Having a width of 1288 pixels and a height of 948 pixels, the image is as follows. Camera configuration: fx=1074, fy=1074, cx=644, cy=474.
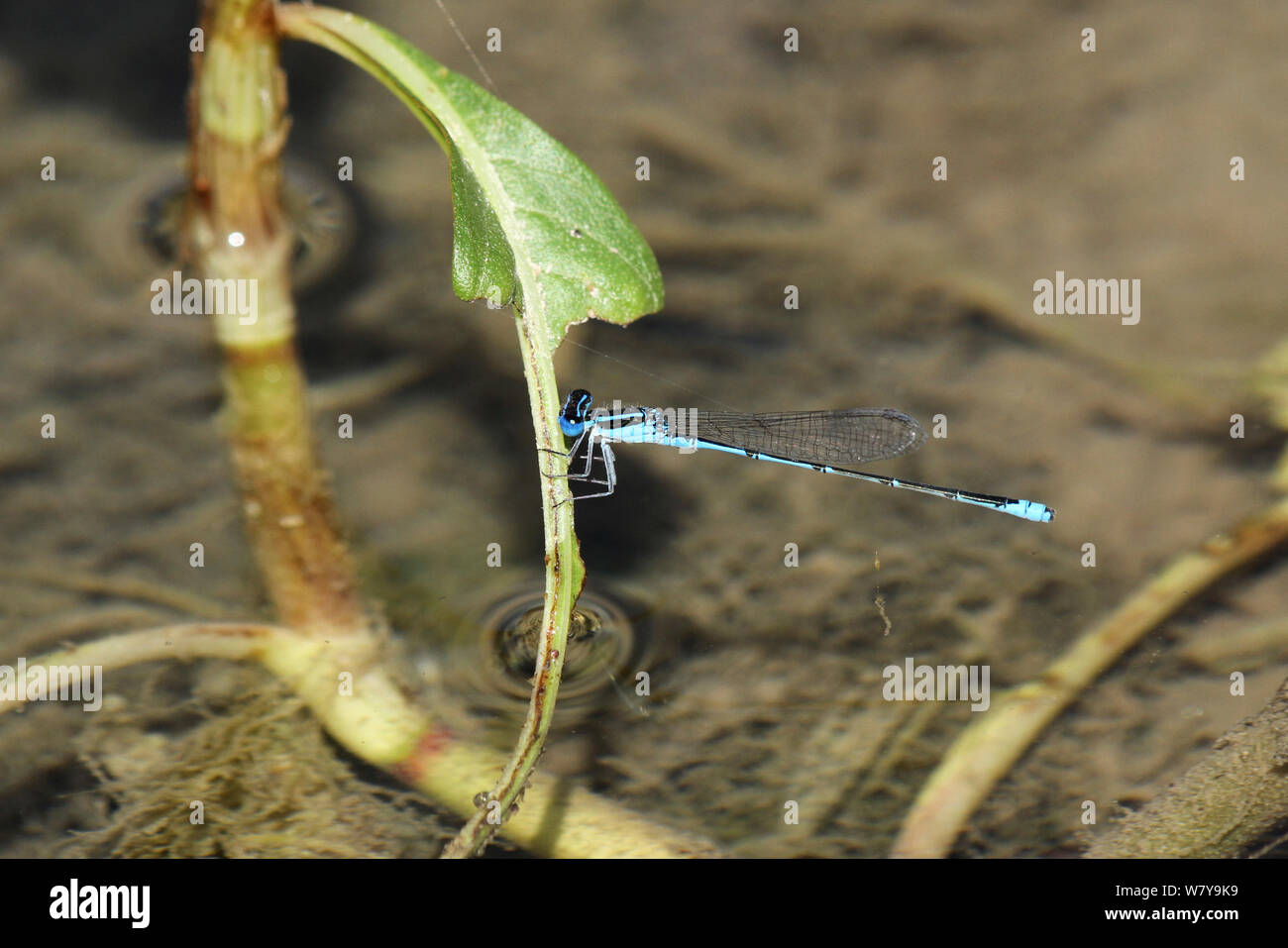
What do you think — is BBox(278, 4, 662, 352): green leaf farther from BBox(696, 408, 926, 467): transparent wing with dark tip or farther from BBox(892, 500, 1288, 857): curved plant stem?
BBox(892, 500, 1288, 857): curved plant stem

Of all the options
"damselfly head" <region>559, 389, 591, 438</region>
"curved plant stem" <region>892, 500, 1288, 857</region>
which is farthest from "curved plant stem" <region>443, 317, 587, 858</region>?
"damselfly head" <region>559, 389, 591, 438</region>

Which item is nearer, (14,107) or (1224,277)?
(1224,277)

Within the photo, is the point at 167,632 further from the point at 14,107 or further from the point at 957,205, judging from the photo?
the point at 957,205

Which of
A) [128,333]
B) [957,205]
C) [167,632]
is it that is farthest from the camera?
[957,205]

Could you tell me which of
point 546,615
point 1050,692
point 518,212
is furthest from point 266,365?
Answer: point 1050,692

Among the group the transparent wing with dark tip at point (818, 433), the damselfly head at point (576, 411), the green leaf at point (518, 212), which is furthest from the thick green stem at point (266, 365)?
the transparent wing with dark tip at point (818, 433)

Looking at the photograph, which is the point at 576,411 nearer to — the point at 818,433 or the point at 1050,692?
the point at 818,433

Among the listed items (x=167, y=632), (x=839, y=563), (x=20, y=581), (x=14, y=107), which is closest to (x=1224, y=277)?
(x=839, y=563)
